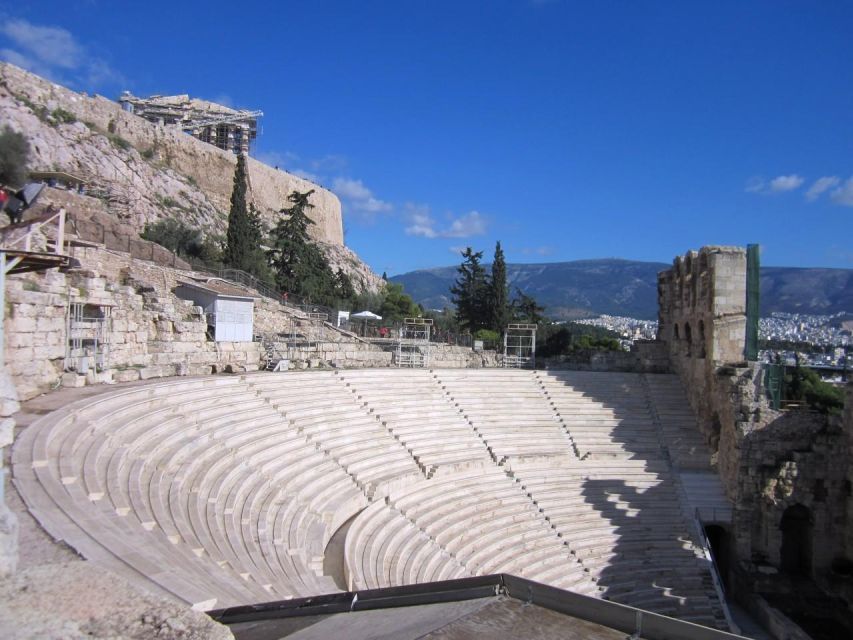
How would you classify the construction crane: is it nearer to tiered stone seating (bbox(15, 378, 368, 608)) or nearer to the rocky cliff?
the rocky cliff

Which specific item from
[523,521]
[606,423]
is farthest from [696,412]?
[523,521]

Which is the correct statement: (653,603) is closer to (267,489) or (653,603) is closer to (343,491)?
(343,491)

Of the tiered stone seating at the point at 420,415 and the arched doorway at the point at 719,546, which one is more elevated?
the tiered stone seating at the point at 420,415

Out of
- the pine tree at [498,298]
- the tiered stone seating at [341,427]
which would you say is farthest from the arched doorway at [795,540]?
the pine tree at [498,298]

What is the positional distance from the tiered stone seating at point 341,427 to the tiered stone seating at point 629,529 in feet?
12.9

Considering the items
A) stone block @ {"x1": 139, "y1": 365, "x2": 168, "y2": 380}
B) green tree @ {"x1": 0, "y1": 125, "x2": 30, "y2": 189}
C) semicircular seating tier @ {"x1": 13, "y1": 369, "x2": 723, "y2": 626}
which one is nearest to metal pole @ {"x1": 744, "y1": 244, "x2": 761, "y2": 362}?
semicircular seating tier @ {"x1": 13, "y1": 369, "x2": 723, "y2": 626}

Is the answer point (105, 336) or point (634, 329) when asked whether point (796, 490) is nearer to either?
point (105, 336)

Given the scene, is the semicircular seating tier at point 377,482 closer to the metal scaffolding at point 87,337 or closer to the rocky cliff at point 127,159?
the metal scaffolding at point 87,337

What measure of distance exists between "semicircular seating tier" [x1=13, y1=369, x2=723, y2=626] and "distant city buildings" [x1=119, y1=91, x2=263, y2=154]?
59.9 meters

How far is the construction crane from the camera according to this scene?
67.1 metres

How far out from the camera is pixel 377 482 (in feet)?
45.9

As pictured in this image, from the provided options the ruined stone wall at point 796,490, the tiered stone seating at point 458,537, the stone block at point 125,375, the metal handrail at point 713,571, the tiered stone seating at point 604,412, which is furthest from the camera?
the tiered stone seating at point 604,412

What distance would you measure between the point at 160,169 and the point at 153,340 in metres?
37.6

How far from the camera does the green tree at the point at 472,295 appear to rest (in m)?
39.4
